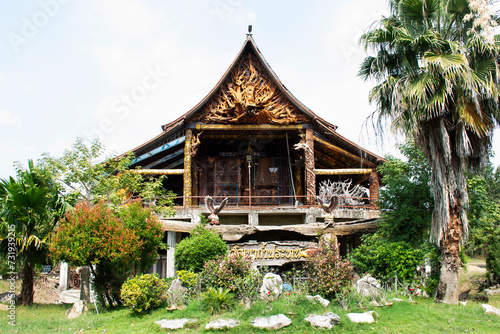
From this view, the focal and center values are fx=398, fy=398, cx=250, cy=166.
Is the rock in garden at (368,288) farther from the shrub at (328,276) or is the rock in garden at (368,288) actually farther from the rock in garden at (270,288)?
the rock in garden at (270,288)

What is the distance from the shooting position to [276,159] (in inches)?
948

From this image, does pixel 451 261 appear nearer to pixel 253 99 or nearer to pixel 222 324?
pixel 222 324

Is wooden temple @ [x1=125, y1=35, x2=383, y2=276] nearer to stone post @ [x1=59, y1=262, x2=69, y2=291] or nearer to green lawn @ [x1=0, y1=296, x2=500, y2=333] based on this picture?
stone post @ [x1=59, y1=262, x2=69, y2=291]

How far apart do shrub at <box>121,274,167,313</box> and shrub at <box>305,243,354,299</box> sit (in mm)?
4250

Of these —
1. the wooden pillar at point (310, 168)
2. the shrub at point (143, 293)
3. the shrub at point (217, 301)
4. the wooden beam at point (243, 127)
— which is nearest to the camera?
the shrub at point (217, 301)

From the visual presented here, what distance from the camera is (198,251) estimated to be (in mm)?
13109

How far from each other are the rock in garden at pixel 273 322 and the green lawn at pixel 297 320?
12 cm

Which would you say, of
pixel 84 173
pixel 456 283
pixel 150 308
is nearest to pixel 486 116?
pixel 456 283

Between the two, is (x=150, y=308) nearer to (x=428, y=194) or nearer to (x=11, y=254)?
(x=11, y=254)

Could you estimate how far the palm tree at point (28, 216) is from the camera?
43.7 ft

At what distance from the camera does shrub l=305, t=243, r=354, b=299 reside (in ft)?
34.2

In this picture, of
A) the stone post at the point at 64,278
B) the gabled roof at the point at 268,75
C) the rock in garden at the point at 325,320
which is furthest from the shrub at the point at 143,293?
the gabled roof at the point at 268,75

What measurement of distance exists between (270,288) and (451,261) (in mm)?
5241

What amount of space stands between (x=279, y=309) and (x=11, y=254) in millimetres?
9453
